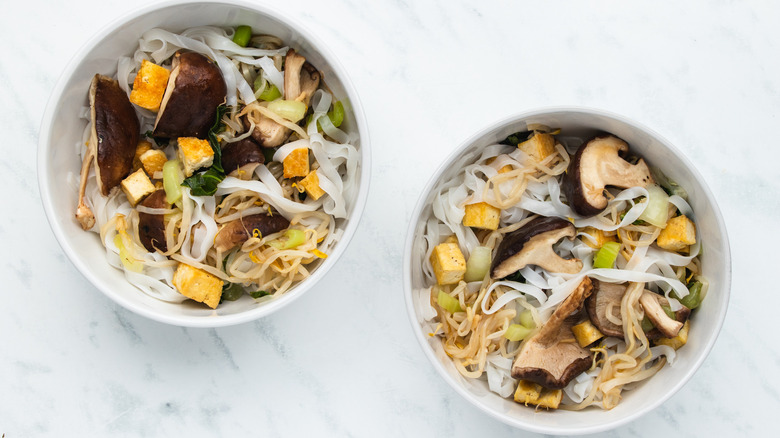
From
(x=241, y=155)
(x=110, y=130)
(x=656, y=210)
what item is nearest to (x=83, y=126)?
(x=110, y=130)

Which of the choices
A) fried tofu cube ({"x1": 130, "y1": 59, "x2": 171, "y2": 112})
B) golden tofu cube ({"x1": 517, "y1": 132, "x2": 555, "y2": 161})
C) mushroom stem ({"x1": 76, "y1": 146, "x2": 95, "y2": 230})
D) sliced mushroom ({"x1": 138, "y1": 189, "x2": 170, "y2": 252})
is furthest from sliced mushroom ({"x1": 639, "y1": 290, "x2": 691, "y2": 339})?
mushroom stem ({"x1": 76, "y1": 146, "x2": 95, "y2": 230})

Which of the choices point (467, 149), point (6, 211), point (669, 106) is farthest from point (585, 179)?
point (6, 211)

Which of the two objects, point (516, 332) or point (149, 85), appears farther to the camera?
point (516, 332)

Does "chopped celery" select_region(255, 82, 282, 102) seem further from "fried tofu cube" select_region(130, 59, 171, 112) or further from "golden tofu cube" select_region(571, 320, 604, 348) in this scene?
"golden tofu cube" select_region(571, 320, 604, 348)

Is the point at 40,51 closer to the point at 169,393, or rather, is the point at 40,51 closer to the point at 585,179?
the point at 169,393

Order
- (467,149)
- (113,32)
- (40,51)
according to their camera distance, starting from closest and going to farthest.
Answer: (113,32)
(467,149)
(40,51)

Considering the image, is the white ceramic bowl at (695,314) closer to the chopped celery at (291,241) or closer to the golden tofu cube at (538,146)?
the golden tofu cube at (538,146)

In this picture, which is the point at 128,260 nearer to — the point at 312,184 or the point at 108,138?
the point at 108,138
